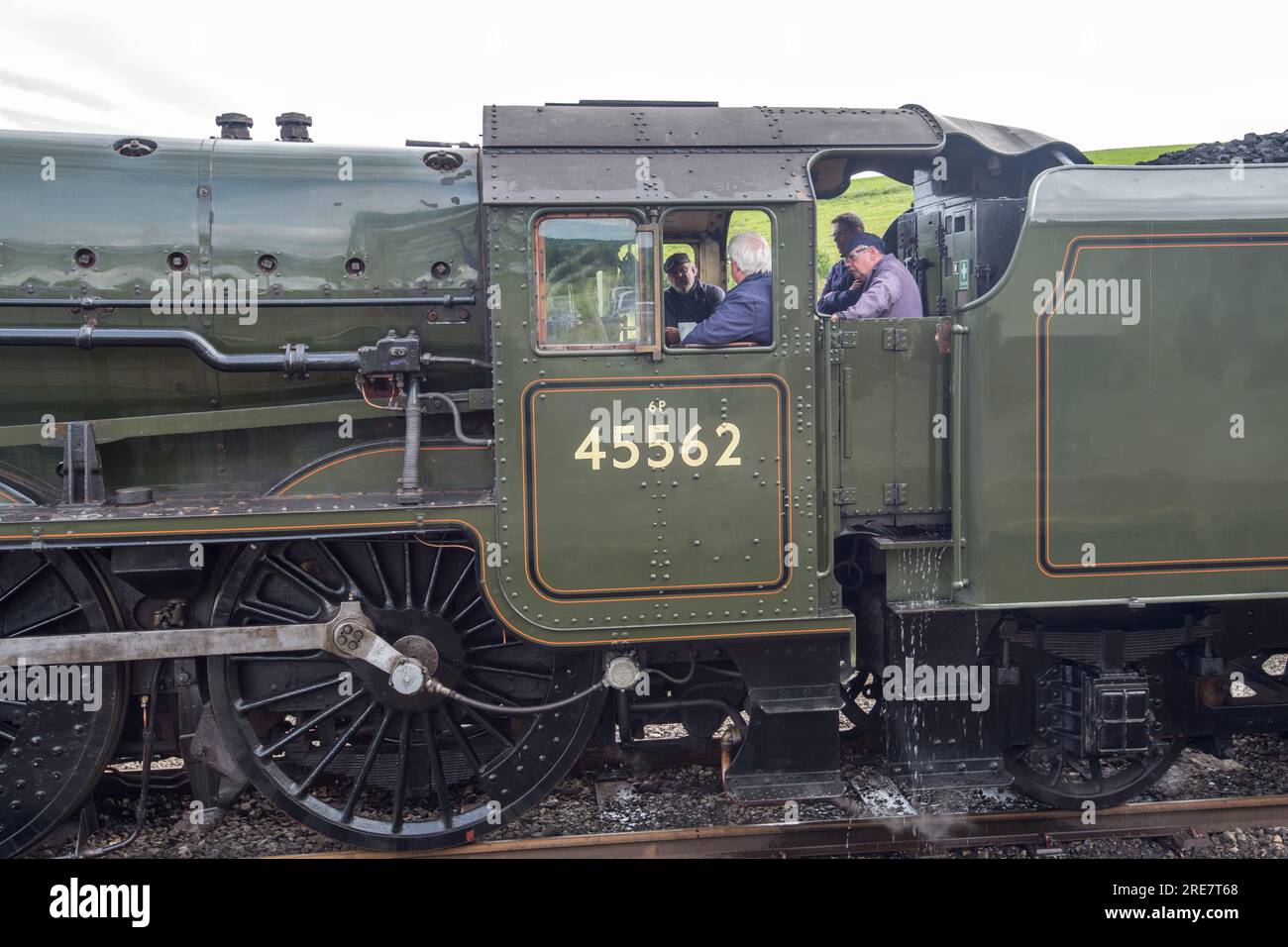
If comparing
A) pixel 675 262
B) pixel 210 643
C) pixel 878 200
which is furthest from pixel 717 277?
pixel 878 200

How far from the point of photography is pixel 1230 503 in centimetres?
464

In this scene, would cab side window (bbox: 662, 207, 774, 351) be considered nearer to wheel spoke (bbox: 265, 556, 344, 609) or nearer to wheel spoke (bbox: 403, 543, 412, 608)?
wheel spoke (bbox: 403, 543, 412, 608)

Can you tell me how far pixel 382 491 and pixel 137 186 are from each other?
1.78 m

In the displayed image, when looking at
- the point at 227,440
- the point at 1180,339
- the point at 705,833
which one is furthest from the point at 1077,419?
the point at 227,440

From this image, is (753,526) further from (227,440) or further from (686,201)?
(227,440)

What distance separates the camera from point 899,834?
A: 4.93 m

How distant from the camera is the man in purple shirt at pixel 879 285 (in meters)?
4.88

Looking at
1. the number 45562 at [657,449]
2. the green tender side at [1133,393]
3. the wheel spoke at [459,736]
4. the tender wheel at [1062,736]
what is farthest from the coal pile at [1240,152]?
the wheel spoke at [459,736]

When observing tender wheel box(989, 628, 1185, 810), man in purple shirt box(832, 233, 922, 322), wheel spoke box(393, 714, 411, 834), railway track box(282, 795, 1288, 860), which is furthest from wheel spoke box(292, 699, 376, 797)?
tender wheel box(989, 628, 1185, 810)

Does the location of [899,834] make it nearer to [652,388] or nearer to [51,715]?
[652,388]

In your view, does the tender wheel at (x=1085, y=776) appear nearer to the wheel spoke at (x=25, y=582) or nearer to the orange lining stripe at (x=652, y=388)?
the orange lining stripe at (x=652, y=388)

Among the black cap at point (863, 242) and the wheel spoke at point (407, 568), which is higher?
the black cap at point (863, 242)

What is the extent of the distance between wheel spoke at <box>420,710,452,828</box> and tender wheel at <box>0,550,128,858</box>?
1388 millimetres

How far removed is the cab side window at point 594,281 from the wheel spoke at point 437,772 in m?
1.88
